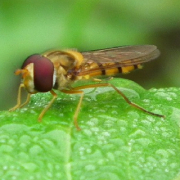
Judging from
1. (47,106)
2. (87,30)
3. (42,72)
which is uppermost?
(42,72)

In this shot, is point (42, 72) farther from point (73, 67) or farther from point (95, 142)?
point (95, 142)

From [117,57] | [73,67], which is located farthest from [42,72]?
[117,57]

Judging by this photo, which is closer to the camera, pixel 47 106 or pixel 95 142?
pixel 95 142

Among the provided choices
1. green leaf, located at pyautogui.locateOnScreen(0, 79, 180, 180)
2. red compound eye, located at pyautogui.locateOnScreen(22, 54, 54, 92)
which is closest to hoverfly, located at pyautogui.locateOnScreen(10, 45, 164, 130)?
red compound eye, located at pyautogui.locateOnScreen(22, 54, 54, 92)

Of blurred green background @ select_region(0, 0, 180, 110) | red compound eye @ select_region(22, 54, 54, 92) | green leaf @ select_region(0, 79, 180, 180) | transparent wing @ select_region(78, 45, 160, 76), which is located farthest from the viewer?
blurred green background @ select_region(0, 0, 180, 110)

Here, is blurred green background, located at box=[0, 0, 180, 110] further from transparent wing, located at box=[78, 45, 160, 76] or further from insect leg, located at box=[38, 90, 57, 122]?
insect leg, located at box=[38, 90, 57, 122]
